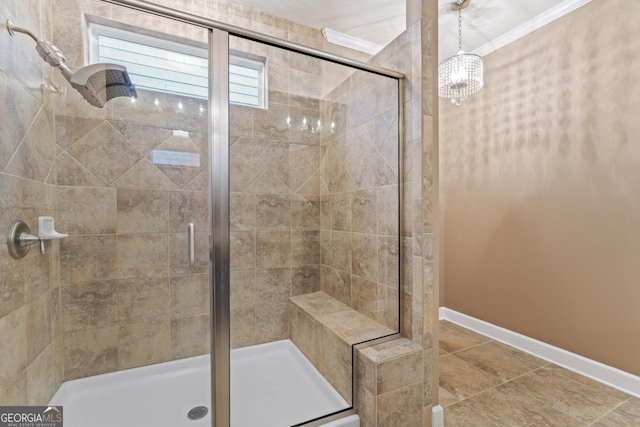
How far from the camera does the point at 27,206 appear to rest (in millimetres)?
1319

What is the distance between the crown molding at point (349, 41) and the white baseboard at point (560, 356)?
9.25 feet

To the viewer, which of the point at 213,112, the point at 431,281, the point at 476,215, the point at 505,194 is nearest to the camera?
the point at 213,112

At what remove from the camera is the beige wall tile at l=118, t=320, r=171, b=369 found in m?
1.82

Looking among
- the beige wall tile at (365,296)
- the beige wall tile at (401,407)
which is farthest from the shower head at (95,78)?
the beige wall tile at (401,407)

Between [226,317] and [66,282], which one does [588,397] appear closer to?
[226,317]

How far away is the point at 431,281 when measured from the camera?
1549mm

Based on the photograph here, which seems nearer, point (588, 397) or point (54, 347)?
point (54, 347)

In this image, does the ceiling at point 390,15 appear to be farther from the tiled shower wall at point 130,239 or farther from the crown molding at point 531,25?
the tiled shower wall at point 130,239

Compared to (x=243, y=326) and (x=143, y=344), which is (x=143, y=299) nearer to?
(x=143, y=344)

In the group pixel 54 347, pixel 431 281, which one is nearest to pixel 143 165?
pixel 54 347

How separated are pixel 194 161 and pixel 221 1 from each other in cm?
140

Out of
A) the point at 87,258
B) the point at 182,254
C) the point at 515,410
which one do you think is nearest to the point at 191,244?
the point at 182,254

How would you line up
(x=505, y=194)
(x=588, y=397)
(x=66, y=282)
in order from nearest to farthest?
(x=66, y=282), (x=588, y=397), (x=505, y=194)

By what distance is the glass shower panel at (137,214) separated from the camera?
1.66 meters
